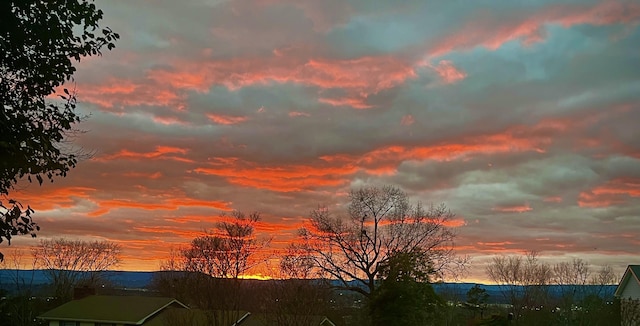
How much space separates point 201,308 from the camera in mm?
35750

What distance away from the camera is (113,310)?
141 ft

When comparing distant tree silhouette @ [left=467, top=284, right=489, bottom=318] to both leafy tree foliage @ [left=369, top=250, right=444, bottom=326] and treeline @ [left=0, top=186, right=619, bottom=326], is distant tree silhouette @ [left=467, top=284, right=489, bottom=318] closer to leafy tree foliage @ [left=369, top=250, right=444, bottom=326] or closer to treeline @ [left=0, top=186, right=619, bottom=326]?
treeline @ [left=0, top=186, right=619, bottom=326]

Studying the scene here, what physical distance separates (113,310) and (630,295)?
35.0 m

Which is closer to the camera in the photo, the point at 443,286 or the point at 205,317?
the point at 205,317

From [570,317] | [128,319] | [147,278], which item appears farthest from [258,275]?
[147,278]

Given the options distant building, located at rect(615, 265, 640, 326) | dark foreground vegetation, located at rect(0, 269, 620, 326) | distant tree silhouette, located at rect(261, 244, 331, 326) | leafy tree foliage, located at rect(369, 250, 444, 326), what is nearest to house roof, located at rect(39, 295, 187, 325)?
dark foreground vegetation, located at rect(0, 269, 620, 326)

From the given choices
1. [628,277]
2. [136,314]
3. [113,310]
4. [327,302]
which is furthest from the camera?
[628,277]

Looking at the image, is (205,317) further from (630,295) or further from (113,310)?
Result: (630,295)

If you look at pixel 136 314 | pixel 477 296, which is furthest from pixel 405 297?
pixel 477 296

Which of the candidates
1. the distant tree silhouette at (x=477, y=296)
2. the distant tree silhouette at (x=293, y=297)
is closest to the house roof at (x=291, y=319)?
the distant tree silhouette at (x=293, y=297)

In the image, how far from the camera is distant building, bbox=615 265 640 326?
40.3 m

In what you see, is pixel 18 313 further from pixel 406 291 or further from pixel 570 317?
pixel 570 317

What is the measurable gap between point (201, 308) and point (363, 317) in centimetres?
885

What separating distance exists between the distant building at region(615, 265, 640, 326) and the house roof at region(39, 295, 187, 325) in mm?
28087
